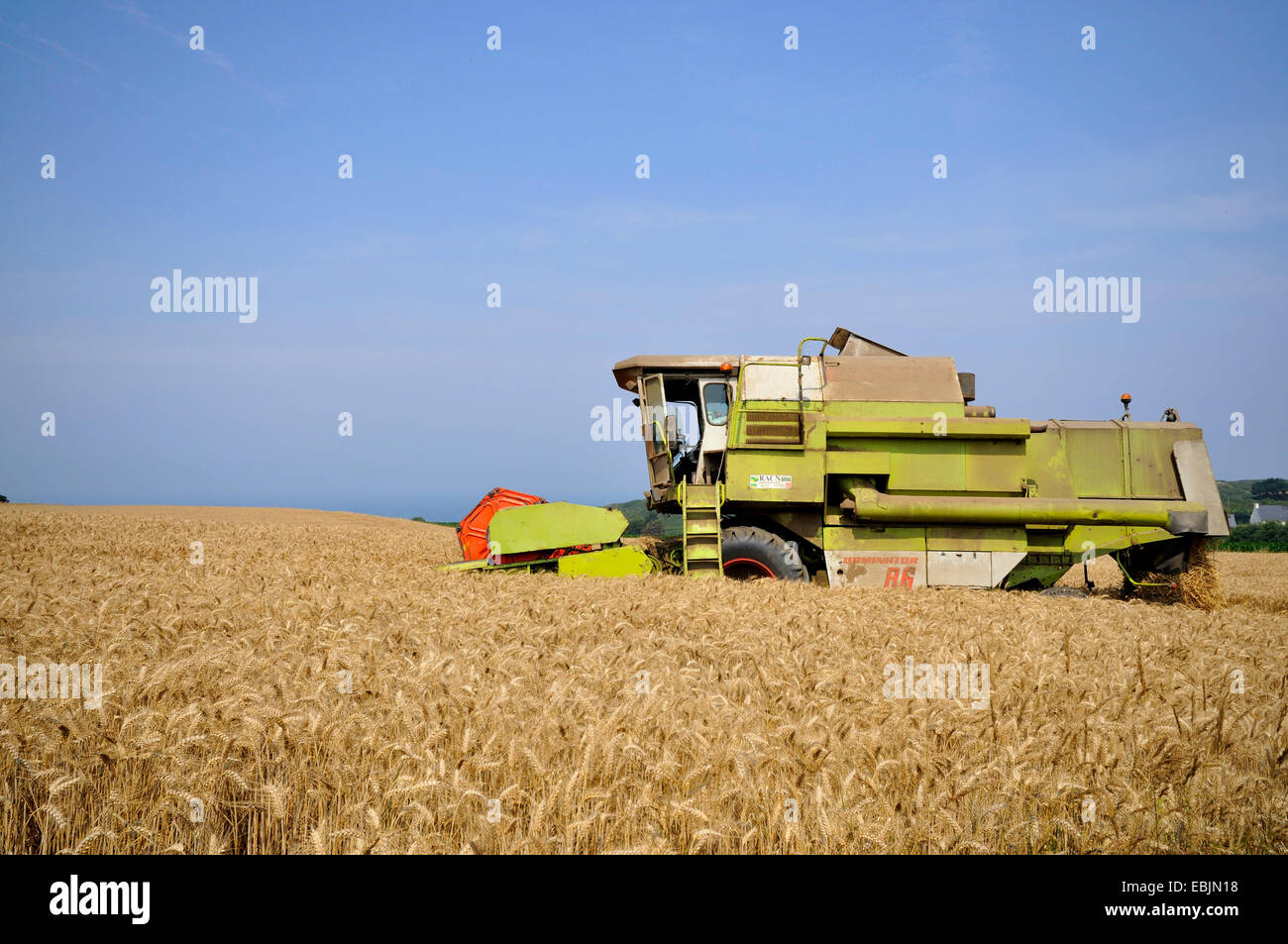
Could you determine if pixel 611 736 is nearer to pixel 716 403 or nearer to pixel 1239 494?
pixel 716 403

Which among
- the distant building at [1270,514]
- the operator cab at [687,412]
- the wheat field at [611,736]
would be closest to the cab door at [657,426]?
the operator cab at [687,412]

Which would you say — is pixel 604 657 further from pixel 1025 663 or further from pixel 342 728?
pixel 1025 663

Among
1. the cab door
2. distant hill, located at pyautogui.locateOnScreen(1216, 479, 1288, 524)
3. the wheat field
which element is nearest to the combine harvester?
the cab door

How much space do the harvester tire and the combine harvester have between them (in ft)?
0.06

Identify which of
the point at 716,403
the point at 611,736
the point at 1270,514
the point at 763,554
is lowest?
the point at 1270,514

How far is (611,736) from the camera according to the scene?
3.50 meters

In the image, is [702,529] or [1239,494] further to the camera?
[1239,494]

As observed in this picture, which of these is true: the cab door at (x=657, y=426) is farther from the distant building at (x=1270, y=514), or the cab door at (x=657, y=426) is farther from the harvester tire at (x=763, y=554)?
the distant building at (x=1270, y=514)

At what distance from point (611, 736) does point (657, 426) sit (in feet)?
25.4

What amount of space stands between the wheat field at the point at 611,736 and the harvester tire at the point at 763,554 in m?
3.16

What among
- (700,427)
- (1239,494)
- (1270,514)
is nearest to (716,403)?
(700,427)

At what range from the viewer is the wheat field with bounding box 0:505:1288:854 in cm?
296

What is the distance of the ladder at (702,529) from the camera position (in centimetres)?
1008
